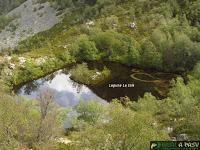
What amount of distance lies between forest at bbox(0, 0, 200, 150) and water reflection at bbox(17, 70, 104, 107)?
6.61 feet

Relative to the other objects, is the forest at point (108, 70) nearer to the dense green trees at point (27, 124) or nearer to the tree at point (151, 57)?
the tree at point (151, 57)

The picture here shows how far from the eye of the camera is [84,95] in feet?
311

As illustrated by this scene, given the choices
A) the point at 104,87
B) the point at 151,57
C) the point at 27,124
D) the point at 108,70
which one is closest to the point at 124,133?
the point at 27,124

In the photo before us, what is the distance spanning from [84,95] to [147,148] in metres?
54.2

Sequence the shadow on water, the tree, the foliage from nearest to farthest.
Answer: the foliage
the shadow on water
the tree

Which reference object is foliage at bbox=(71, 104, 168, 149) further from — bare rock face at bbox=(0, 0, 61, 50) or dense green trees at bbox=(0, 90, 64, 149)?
bare rock face at bbox=(0, 0, 61, 50)

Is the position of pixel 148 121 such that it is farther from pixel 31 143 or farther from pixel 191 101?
pixel 191 101

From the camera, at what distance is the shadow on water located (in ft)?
306

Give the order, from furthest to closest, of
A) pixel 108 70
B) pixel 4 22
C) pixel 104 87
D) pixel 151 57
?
pixel 4 22 → pixel 151 57 → pixel 108 70 → pixel 104 87

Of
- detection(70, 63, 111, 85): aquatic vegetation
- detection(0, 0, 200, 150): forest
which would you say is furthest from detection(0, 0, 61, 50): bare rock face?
detection(70, 63, 111, 85): aquatic vegetation

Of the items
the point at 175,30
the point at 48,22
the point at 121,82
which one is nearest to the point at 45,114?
the point at 121,82

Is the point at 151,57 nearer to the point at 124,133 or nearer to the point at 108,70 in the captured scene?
the point at 108,70

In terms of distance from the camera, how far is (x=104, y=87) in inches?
3863

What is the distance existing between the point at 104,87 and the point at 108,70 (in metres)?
9.51
